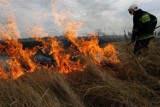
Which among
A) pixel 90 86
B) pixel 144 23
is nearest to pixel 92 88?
pixel 90 86

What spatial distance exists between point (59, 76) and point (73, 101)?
0.83 m

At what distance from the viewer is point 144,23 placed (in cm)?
778

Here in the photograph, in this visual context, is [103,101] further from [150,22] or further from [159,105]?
[150,22]

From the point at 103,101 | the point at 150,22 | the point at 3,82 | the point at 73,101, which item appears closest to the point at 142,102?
the point at 103,101

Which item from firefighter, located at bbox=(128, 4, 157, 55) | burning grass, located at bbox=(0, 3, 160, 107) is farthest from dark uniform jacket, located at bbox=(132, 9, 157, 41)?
burning grass, located at bbox=(0, 3, 160, 107)

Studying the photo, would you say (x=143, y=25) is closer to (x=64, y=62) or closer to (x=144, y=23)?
(x=144, y=23)

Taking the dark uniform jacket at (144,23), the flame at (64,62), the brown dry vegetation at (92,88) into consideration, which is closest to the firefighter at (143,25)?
the dark uniform jacket at (144,23)

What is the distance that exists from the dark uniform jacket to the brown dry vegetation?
7.51 feet

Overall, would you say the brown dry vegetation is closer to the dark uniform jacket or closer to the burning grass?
the burning grass

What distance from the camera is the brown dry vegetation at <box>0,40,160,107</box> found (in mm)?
4020

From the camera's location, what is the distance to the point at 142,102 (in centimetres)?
405

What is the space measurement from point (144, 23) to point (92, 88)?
3.85 m

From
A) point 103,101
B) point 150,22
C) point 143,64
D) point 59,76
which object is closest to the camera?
point 103,101

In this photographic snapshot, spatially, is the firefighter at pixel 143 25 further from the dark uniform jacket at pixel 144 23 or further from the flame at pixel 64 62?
the flame at pixel 64 62
